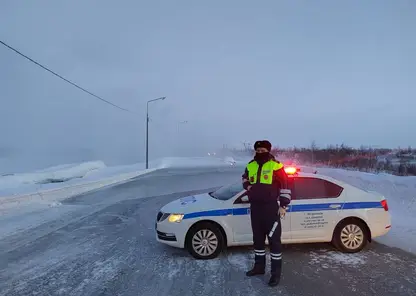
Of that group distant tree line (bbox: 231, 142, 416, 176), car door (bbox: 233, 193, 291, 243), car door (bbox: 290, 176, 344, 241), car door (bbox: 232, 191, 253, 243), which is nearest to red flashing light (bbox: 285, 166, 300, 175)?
car door (bbox: 290, 176, 344, 241)

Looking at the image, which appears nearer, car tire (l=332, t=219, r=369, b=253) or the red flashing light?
car tire (l=332, t=219, r=369, b=253)

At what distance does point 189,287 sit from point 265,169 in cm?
184

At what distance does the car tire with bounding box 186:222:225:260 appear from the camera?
624cm

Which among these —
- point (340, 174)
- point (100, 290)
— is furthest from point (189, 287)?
point (340, 174)

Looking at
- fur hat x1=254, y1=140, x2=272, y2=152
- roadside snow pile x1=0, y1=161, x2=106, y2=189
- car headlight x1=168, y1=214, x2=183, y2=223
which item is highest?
fur hat x1=254, y1=140, x2=272, y2=152

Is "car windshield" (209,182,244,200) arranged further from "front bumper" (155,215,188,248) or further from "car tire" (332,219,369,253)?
"car tire" (332,219,369,253)

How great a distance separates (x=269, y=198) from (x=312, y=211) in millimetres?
1670

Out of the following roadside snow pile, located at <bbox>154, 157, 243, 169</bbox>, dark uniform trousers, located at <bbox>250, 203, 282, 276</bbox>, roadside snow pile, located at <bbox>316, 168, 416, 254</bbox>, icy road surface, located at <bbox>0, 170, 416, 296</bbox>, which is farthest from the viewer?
roadside snow pile, located at <bbox>154, 157, 243, 169</bbox>

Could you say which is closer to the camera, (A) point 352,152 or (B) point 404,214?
(B) point 404,214

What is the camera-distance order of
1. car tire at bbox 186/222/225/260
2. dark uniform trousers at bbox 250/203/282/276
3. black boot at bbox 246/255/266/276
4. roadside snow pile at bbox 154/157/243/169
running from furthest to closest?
roadside snow pile at bbox 154/157/243/169
car tire at bbox 186/222/225/260
black boot at bbox 246/255/266/276
dark uniform trousers at bbox 250/203/282/276

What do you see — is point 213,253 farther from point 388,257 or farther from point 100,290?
point 388,257

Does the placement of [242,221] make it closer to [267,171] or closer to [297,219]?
[297,219]

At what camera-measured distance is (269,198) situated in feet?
16.7

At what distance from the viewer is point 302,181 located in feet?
21.7
